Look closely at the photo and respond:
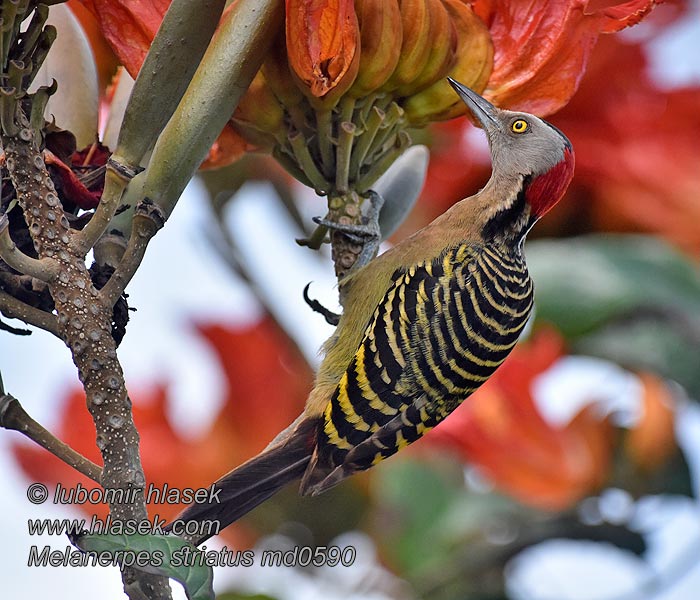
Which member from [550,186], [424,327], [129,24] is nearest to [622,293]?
[550,186]

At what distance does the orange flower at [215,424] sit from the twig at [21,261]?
1.28 m

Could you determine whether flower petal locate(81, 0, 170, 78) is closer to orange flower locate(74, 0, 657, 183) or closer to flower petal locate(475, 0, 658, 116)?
orange flower locate(74, 0, 657, 183)

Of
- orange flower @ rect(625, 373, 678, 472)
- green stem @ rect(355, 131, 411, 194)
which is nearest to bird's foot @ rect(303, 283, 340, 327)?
green stem @ rect(355, 131, 411, 194)

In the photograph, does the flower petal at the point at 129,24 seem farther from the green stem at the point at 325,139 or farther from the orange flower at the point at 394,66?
the green stem at the point at 325,139

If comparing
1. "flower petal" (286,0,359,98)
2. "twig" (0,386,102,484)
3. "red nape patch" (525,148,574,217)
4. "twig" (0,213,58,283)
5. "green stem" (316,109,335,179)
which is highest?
"red nape patch" (525,148,574,217)

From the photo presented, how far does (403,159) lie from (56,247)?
0.73 metres

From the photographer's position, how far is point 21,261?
1.12 metres

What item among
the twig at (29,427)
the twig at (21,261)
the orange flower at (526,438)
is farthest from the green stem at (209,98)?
the orange flower at (526,438)

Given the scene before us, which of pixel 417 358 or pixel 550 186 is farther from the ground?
pixel 550 186

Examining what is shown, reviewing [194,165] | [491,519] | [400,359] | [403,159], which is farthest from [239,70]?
[491,519]

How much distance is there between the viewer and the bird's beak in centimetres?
156

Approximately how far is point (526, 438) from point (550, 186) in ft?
2.13

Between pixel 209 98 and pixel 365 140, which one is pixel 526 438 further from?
pixel 209 98

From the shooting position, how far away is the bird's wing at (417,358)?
1843mm
